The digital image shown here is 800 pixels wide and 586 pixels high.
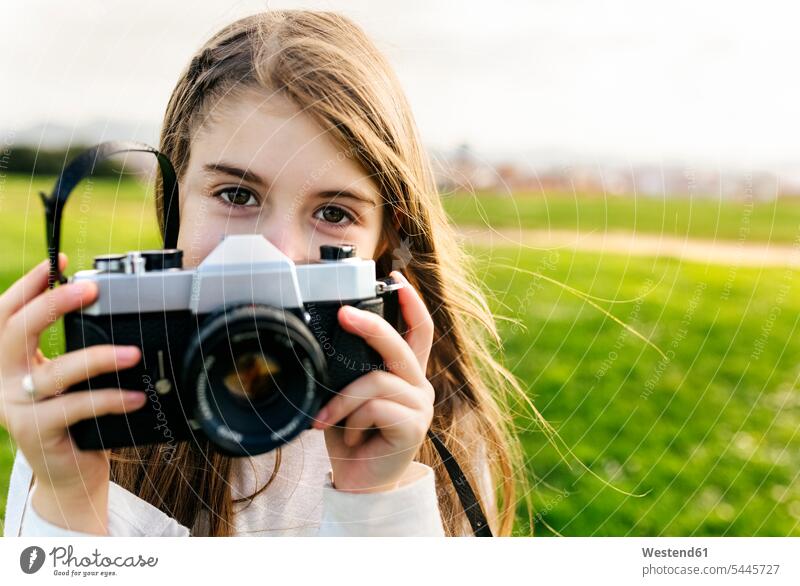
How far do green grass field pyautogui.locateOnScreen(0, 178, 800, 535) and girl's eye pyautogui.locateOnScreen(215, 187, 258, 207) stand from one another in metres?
0.15

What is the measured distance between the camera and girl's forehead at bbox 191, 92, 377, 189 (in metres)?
0.69

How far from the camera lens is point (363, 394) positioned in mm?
646

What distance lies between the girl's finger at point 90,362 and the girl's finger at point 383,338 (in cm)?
16

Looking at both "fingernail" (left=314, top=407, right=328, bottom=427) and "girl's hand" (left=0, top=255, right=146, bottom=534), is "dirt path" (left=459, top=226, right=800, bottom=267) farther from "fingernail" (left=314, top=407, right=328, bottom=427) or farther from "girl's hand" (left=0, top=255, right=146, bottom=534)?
"girl's hand" (left=0, top=255, right=146, bottom=534)

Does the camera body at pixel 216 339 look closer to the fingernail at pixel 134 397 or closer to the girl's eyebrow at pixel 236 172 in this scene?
the fingernail at pixel 134 397

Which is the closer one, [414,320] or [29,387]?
[29,387]

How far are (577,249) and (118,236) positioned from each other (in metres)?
0.70

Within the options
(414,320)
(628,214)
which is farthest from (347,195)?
(628,214)

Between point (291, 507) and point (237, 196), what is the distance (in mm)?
337

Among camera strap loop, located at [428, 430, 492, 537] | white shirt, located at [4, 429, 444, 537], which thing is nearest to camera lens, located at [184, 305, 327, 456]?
white shirt, located at [4, 429, 444, 537]

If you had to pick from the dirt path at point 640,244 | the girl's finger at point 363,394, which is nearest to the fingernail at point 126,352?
the girl's finger at point 363,394

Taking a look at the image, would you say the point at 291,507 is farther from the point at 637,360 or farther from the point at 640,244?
the point at 637,360

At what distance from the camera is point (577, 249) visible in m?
0.96

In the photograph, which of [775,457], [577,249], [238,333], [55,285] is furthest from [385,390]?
[775,457]
